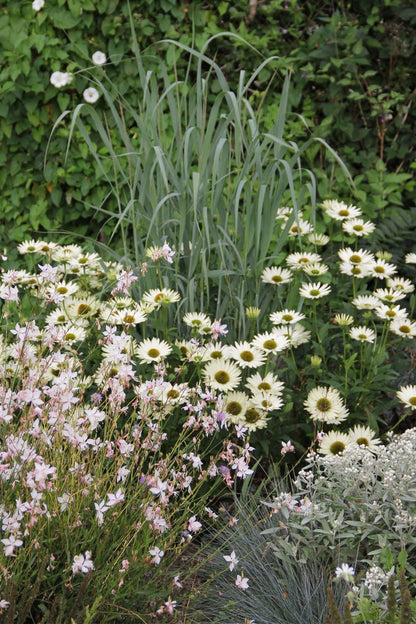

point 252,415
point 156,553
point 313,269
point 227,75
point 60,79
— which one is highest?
point 227,75

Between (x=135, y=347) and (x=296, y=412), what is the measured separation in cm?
67

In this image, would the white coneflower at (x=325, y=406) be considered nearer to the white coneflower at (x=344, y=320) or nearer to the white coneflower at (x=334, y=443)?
the white coneflower at (x=334, y=443)

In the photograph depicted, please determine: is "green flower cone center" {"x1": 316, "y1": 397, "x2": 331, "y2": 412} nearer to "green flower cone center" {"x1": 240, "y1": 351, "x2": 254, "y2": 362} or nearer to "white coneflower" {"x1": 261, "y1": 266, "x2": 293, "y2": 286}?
"green flower cone center" {"x1": 240, "y1": 351, "x2": 254, "y2": 362}

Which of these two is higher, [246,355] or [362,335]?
[362,335]

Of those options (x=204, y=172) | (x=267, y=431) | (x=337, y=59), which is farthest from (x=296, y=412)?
(x=337, y=59)

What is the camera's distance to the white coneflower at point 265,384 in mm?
2705

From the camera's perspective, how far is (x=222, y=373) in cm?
278

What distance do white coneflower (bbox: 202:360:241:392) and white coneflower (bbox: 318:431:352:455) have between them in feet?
1.22

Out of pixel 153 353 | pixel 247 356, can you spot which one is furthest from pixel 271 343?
pixel 153 353

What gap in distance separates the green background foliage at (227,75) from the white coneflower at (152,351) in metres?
2.28

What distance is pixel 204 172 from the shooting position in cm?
323

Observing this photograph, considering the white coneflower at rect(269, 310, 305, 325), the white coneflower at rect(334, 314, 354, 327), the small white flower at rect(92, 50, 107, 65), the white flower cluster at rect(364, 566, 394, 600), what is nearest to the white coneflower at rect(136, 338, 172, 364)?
the white coneflower at rect(269, 310, 305, 325)

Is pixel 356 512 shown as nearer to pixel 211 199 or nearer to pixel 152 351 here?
pixel 152 351

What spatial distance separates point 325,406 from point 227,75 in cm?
303
